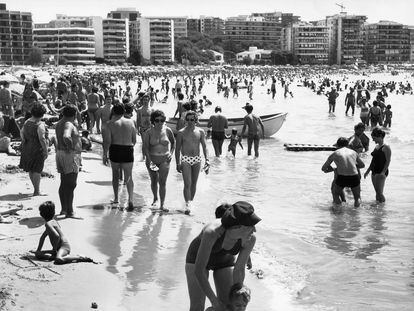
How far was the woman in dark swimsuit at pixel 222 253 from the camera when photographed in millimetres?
3715

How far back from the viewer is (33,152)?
26.6ft

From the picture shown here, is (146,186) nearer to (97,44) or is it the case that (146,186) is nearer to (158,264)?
(158,264)

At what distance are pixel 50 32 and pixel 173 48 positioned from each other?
110ft

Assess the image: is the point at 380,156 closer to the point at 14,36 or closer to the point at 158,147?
the point at 158,147

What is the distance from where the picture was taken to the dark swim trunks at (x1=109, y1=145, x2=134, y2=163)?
26.3ft

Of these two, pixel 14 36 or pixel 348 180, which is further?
pixel 14 36

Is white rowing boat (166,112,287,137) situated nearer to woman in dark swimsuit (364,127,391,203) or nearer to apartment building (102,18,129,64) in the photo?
woman in dark swimsuit (364,127,391,203)

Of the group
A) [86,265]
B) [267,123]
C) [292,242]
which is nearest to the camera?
[86,265]

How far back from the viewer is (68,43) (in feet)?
458

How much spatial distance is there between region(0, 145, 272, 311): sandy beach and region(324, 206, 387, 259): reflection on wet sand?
1729 millimetres

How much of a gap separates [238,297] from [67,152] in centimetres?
396

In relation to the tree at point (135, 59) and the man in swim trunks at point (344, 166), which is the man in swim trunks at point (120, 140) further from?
the tree at point (135, 59)

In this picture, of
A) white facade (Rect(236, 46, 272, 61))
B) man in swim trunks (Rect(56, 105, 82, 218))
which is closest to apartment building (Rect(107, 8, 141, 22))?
white facade (Rect(236, 46, 272, 61))

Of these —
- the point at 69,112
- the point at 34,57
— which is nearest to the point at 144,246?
the point at 69,112
